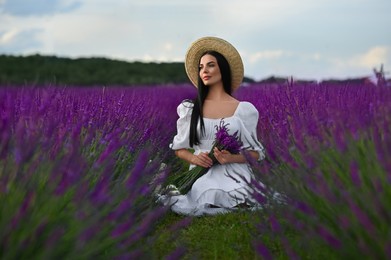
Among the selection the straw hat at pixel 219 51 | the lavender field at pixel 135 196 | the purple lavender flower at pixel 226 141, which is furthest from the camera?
the straw hat at pixel 219 51

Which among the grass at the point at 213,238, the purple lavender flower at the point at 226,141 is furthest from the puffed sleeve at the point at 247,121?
the grass at the point at 213,238

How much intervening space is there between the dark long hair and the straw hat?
45 millimetres

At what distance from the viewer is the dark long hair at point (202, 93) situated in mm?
4527

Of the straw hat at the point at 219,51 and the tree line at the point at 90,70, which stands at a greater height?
the straw hat at the point at 219,51

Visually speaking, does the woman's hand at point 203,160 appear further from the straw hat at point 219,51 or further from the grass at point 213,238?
the straw hat at point 219,51

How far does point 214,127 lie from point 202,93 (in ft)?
0.98

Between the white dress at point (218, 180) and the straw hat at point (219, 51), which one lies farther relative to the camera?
the straw hat at point (219, 51)

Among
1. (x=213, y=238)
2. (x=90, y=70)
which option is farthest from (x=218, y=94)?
(x=90, y=70)

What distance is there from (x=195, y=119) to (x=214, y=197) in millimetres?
568

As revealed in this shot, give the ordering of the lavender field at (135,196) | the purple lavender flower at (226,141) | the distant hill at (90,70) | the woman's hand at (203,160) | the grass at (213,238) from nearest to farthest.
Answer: the lavender field at (135,196)
the grass at (213,238)
the purple lavender flower at (226,141)
the woman's hand at (203,160)
the distant hill at (90,70)

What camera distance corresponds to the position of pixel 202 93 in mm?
4637

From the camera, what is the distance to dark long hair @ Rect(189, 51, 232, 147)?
178 inches

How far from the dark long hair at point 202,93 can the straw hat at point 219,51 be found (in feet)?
0.15

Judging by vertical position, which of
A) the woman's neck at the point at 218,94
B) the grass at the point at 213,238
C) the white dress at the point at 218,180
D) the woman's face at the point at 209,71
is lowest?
the grass at the point at 213,238
